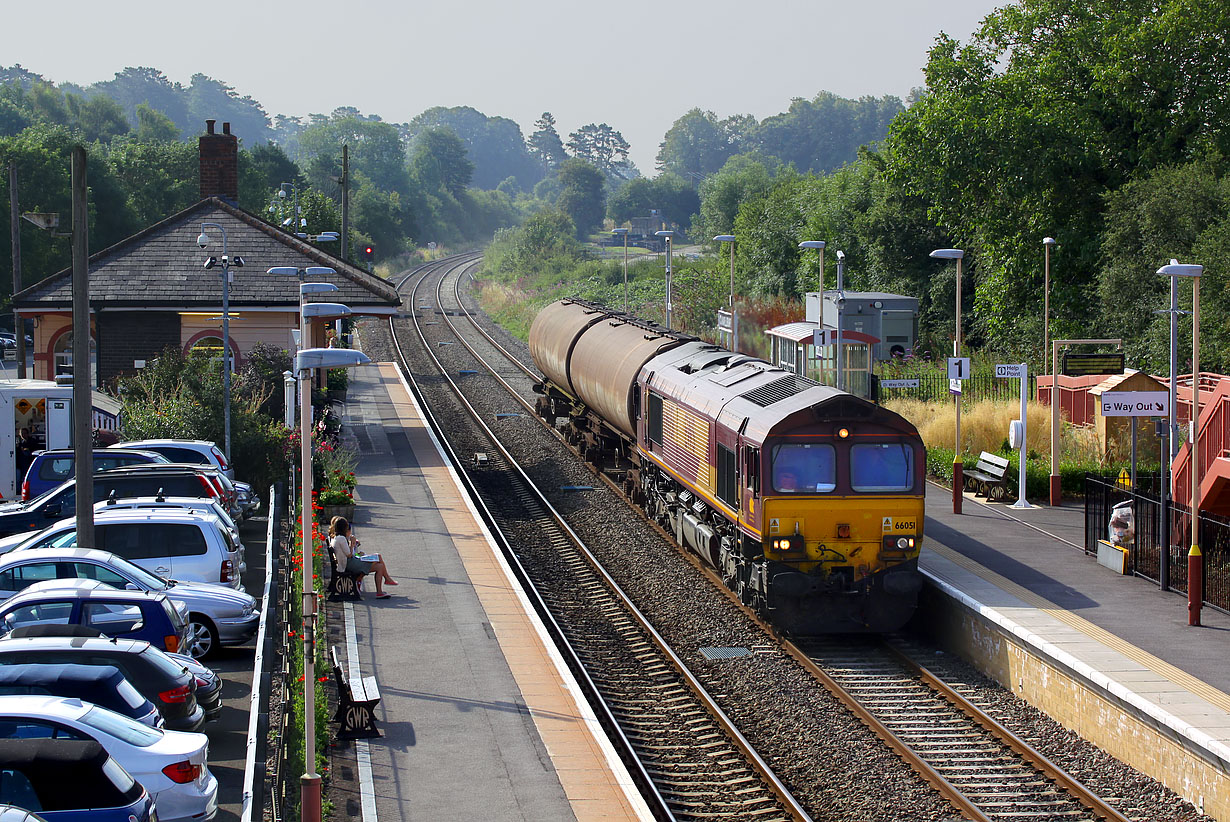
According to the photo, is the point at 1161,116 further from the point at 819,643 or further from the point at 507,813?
the point at 507,813

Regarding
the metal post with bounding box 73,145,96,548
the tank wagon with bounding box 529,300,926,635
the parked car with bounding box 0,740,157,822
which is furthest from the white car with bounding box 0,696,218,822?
the tank wagon with bounding box 529,300,926,635

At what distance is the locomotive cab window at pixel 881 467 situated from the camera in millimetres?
17109

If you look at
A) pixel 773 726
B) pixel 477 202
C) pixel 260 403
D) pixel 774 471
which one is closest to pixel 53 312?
pixel 260 403

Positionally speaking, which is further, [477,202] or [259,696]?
[477,202]

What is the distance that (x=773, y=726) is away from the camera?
14.3 m

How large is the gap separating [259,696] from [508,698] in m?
3.63

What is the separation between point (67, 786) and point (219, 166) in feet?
106

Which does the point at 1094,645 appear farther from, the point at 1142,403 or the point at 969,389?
the point at 969,389

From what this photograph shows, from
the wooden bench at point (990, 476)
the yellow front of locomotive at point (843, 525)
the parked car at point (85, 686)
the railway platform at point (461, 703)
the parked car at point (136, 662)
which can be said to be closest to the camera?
the parked car at point (85, 686)

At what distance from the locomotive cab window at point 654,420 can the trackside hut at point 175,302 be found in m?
10.4

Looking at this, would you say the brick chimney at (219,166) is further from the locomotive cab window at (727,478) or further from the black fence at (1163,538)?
the black fence at (1163,538)

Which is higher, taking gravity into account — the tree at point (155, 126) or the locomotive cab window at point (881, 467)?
the tree at point (155, 126)

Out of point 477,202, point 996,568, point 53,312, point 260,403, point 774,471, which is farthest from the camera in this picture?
point 477,202

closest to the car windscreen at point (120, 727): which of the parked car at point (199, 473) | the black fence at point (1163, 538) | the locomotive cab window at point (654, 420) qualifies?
the parked car at point (199, 473)
